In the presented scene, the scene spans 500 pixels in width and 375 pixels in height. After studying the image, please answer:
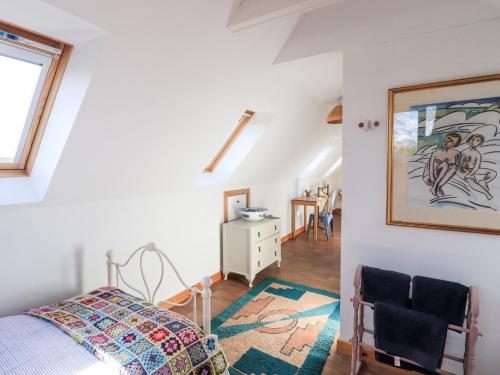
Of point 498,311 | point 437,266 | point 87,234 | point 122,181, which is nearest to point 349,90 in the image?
point 437,266

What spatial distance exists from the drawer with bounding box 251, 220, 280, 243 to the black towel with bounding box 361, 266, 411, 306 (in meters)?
1.69

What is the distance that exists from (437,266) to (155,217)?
7.47 ft

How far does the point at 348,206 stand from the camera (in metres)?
2.00

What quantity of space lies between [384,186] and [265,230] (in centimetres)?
192

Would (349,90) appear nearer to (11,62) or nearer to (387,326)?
(387,326)

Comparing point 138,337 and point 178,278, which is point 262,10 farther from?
point 178,278

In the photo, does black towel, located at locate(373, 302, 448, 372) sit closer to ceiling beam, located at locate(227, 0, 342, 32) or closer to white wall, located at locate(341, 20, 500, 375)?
white wall, located at locate(341, 20, 500, 375)

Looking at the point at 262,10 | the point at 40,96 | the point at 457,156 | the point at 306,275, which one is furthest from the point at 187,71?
the point at 306,275

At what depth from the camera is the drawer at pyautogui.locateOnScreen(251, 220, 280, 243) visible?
11.0ft

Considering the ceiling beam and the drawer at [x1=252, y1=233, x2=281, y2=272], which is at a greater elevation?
the ceiling beam

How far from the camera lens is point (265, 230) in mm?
3557

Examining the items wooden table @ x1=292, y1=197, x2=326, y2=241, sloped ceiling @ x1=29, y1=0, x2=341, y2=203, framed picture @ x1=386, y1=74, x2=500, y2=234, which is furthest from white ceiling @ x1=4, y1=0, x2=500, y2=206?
wooden table @ x1=292, y1=197, x2=326, y2=241

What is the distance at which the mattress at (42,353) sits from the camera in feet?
3.81

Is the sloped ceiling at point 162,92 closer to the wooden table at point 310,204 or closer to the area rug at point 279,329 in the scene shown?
the area rug at point 279,329
